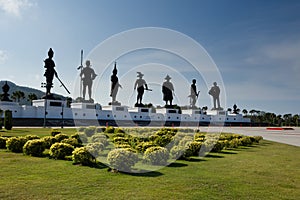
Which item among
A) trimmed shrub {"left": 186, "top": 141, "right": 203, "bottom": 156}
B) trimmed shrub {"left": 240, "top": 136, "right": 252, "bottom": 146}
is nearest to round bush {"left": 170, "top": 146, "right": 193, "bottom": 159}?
trimmed shrub {"left": 186, "top": 141, "right": 203, "bottom": 156}

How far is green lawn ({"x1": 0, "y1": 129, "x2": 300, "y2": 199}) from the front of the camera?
230 inches

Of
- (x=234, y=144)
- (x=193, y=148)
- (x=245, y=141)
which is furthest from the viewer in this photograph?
(x=245, y=141)

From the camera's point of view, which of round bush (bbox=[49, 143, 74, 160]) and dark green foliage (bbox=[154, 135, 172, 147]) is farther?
dark green foliage (bbox=[154, 135, 172, 147])

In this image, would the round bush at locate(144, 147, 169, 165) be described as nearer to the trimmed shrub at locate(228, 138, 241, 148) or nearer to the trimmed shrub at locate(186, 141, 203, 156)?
the trimmed shrub at locate(186, 141, 203, 156)

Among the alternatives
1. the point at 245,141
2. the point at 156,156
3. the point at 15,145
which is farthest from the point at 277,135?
the point at 15,145

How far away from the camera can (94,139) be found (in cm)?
1327

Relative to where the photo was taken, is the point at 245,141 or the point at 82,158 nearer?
the point at 82,158

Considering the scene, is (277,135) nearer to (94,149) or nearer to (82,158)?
(94,149)

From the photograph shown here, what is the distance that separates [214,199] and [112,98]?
40.8 metres

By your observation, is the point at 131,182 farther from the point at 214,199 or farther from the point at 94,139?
the point at 94,139

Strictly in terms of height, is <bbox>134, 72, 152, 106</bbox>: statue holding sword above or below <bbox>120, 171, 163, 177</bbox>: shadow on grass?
above

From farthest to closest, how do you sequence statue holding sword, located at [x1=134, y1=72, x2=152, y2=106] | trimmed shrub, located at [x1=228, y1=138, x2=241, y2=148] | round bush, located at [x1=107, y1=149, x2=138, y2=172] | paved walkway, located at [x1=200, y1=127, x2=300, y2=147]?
statue holding sword, located at [x1=134, y1=72, x2=152, y2=106] < paved walkway, located at [x1=200, y1=127, x2=300, y2=147] < trimmed shrub, located at [x1=228, y1=138, x2=241, y2=148] < round bush, located at [x1=107, y1=149, x2=138, y2=172]

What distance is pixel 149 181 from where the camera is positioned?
7.06 metres

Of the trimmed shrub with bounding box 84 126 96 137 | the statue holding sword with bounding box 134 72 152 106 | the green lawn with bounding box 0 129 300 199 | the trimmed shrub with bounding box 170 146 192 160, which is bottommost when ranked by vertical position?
the green lawn with bounding box 0 129 300 199
